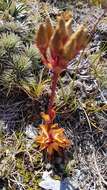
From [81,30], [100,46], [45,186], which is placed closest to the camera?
[81,30]

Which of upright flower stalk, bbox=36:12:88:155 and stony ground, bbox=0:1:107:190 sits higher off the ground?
upright flower stalk, bbox=36:12:88:155

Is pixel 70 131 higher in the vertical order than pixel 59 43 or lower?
lower

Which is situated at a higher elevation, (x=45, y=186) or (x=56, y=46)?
(x=56, y=46)

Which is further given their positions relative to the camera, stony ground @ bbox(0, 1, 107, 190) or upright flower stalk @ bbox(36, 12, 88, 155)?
stony ground @ bbox(0, 1, 107, 190)

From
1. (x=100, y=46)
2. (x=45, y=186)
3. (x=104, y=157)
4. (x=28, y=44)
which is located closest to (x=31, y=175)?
(x=45, y=186)

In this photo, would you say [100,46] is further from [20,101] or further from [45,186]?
[45,186]

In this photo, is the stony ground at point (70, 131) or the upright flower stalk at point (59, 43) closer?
the upright flower stalk at point (59, 43)

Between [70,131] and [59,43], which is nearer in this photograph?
[59,43]

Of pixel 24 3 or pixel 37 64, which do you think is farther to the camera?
pixel 24 3

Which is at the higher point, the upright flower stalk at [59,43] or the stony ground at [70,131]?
the upright flower stalk at [59,43]

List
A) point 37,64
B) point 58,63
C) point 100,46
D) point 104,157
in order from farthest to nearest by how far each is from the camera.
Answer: point 100,46 → point 37,64 → point 104,157 → point 58,63

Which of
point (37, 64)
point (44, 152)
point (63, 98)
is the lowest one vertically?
point (44, 152)
